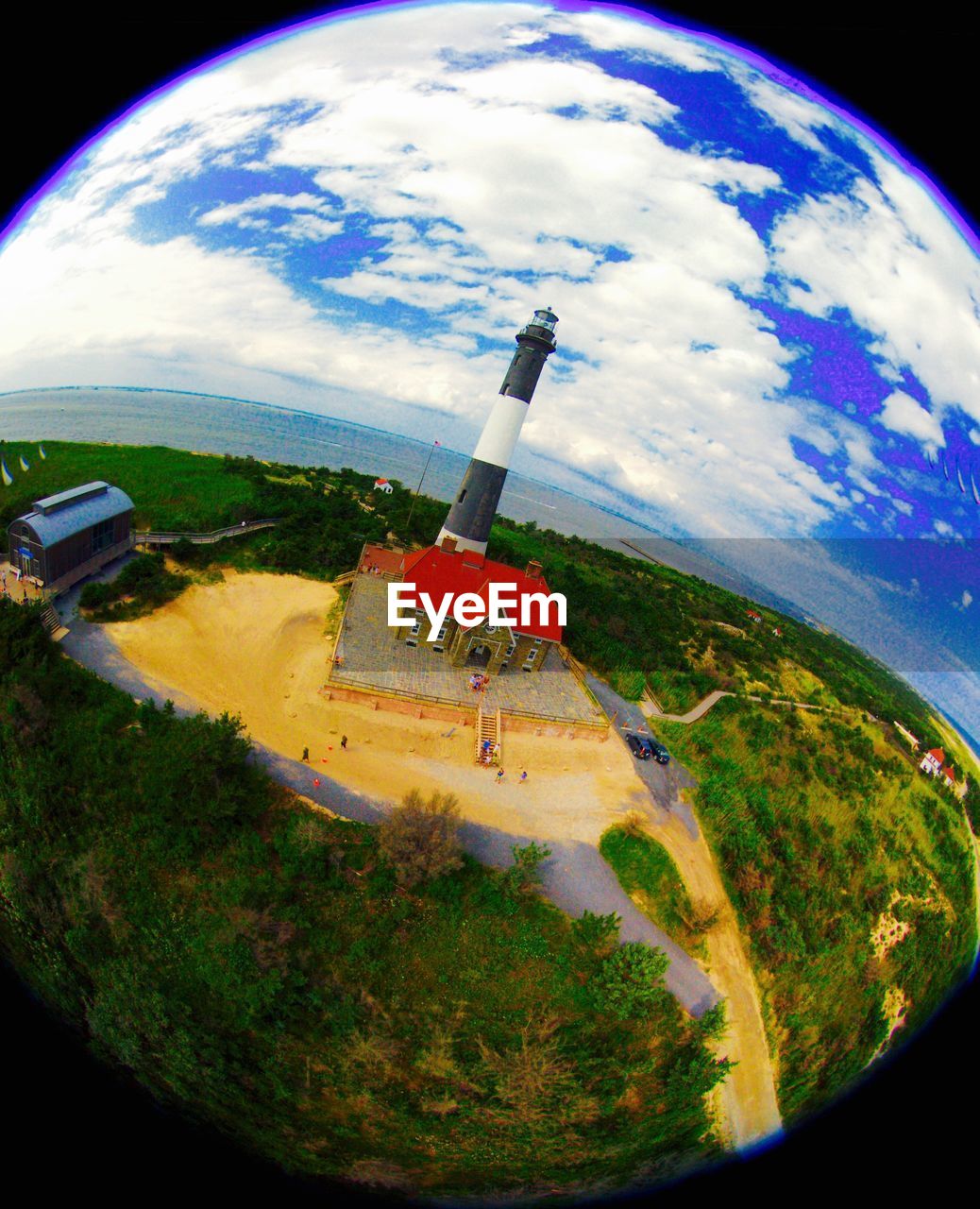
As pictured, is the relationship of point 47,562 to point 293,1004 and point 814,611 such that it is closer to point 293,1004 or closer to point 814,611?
point 293,1004

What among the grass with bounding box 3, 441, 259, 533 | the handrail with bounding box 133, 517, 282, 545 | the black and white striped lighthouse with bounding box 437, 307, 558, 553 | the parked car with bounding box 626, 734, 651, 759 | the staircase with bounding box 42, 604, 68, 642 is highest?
the black and white striped lighthouse with bounding box 437, 307, 558, 553

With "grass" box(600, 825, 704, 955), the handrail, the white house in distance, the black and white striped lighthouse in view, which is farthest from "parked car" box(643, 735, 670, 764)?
the handrail

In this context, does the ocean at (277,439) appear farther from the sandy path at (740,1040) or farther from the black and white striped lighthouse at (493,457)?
the sandy path at (740,1040)

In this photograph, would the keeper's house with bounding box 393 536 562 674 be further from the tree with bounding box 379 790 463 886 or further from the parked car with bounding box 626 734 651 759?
the tree with bounding box 379 790 463 886

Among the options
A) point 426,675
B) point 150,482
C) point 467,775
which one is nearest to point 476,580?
point 426,675

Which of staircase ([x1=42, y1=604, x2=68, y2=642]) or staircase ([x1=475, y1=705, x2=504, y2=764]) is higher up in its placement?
staircase ([x1=475, y1=705, x2=504, y2=764])

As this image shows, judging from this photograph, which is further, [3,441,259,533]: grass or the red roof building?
the red roof building
